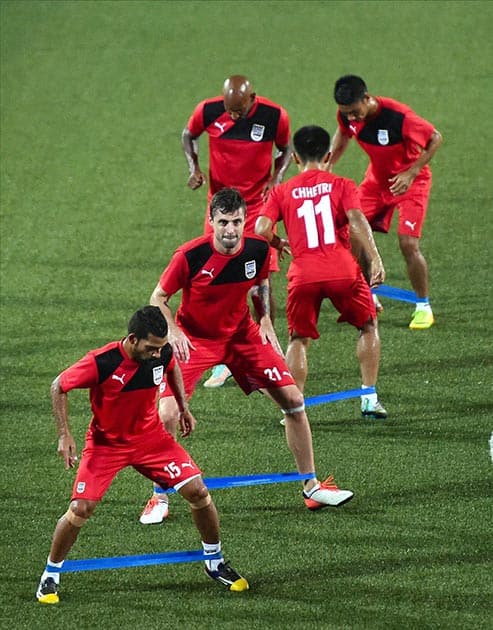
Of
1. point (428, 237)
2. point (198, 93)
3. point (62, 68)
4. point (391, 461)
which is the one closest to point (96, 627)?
point (391, 461)

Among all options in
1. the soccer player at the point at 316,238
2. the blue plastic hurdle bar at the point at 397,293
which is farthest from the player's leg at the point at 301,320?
the blue plastic hurdle bar at the point at 397,293

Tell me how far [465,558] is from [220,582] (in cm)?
127

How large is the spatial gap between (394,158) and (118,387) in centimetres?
455

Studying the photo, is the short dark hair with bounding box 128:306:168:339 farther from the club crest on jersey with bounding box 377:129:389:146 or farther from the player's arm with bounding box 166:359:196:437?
the club crest on jersey with bounding box 377:129:389:146

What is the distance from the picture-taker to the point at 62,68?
59.2 feet

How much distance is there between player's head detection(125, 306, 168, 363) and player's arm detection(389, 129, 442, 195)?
13.0ft

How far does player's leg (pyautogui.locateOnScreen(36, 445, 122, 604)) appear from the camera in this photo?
6387 millimetres

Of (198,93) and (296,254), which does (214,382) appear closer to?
(296,254)

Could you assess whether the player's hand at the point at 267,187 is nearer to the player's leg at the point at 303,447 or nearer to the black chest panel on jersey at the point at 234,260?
the black chest panel on jersey at the point at 234,260

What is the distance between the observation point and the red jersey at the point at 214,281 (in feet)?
24.1

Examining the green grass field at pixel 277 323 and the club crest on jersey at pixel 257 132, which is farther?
the club crest on jersey at pixel 257 132

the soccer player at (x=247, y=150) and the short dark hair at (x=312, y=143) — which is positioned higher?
the short dark hair at (x=312, y=143)

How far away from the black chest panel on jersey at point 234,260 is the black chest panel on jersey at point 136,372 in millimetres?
899

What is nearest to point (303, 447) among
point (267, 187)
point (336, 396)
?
point (336, 396)
